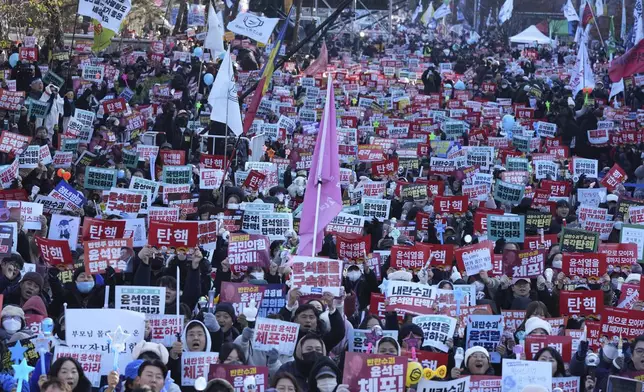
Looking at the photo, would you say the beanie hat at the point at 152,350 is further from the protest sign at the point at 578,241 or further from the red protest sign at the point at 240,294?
the protest sign at the point at 578,241

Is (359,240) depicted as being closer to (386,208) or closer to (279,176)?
(386,208)

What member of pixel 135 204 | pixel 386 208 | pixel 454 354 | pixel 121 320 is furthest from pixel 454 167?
pixel 121 320

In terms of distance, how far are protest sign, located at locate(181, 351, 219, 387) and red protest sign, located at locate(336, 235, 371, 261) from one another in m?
4.59

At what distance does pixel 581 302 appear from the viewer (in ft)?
38.4

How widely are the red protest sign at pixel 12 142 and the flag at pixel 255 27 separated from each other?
932 centimetres

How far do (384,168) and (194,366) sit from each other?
1054cm

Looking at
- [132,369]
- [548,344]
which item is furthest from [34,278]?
[548,344]

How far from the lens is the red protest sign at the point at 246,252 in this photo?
1245 cm

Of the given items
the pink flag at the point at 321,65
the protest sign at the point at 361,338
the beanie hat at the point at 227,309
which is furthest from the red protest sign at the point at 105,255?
the pink flag at the point at 321,65

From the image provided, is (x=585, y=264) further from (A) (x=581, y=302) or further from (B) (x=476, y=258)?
(A) (x=581, y=302)

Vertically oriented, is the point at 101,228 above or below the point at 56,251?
above

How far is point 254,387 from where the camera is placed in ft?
27.8

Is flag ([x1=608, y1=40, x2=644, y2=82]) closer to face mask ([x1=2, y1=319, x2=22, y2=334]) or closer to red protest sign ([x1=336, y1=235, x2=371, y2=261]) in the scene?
red protest sign ([x1=336, y1=235, x2=371, y2=261])

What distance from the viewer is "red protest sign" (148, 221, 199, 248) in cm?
1250
